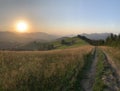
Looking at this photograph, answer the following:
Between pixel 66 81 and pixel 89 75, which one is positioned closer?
pixel 66 81

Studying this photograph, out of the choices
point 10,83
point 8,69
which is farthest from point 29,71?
point 10,83

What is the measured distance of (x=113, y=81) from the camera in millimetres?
20031

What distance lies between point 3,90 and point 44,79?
3435 mm

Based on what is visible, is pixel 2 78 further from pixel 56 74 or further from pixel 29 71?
pixel 56 74

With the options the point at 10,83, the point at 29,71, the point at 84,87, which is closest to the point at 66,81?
the point at 84,87

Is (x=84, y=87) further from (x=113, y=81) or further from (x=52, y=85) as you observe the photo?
(x=113, y=81)

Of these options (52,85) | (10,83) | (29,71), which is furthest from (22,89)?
(29,71)

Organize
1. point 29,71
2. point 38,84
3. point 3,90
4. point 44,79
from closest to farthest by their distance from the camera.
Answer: point 3,90, point 38,84, point 44,79, point 29,71

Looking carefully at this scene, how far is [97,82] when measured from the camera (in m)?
18.9

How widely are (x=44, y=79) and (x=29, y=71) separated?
1929 millimetres

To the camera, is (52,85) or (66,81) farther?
(66,81)

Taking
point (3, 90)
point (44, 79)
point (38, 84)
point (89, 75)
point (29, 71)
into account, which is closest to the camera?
point (3, 90)

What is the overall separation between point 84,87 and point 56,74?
2.98 metres

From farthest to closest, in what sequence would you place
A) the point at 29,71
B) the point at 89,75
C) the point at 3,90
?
the point at 89,75
the point at 29,71
the point at 3,90
